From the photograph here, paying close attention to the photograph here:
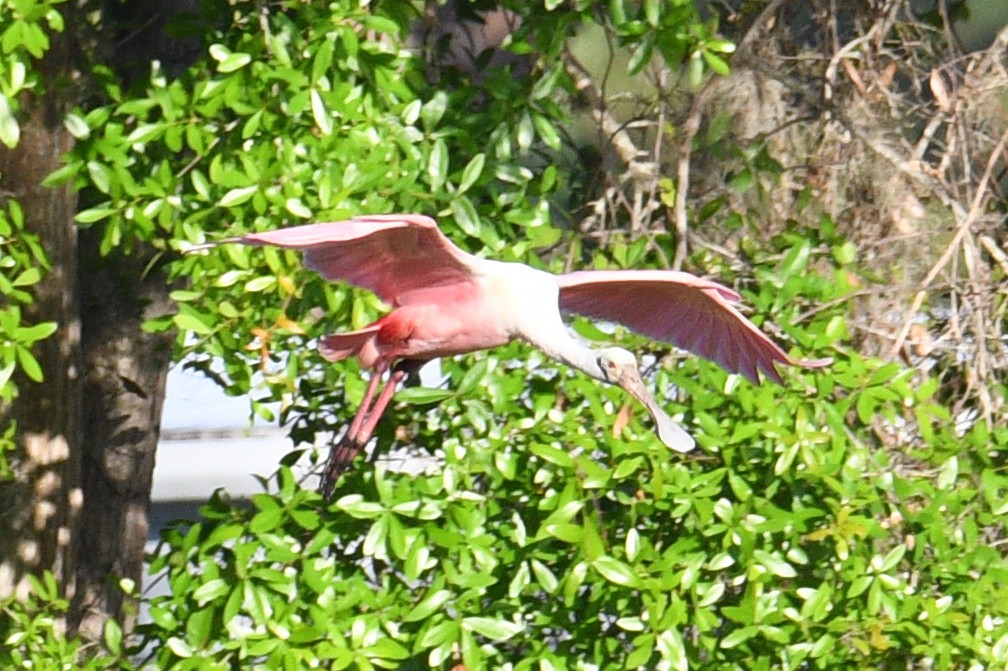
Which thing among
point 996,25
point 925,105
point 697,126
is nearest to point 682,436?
point 697,126

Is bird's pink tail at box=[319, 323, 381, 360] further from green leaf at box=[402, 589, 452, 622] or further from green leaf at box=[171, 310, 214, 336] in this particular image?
green leaf at box=[402, 589, 452, 622]

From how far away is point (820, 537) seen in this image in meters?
2.77

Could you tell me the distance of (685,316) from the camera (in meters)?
2.51

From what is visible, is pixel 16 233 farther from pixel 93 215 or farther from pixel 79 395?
pixel 79 395

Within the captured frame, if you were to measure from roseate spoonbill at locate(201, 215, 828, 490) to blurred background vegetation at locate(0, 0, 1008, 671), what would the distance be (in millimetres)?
264

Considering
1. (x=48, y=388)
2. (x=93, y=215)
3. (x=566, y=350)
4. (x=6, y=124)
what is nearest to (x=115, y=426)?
(x=48, y=388)

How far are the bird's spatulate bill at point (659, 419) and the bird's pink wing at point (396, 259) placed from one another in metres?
0.25

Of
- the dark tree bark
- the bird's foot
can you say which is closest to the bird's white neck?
the bird's foot

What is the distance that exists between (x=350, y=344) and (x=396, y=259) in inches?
7.9

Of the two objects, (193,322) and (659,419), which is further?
(193,322)

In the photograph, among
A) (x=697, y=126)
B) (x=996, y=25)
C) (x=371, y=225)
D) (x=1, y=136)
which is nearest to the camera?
(x=371, y=225)

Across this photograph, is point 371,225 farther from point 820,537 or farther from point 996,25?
point 996,25

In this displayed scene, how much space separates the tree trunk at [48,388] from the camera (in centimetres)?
298

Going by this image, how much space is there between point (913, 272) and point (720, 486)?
0.76m
